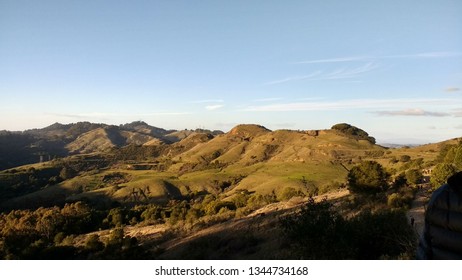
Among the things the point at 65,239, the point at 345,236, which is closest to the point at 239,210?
the point at 65,239

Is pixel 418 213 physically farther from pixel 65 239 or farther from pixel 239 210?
pixel 65 239

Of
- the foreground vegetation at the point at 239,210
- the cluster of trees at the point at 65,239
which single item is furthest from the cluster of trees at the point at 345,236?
the cluster of trees at the point at 65,239

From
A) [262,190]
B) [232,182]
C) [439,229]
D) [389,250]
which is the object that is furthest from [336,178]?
[439,229]

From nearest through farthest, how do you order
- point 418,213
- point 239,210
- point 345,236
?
point 345,236 < point 418,213 < point 239,210

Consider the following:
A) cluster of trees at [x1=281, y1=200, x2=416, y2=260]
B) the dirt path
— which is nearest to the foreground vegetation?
cluster of trees at [x1=281, y1=200, x2=416, y2=260]

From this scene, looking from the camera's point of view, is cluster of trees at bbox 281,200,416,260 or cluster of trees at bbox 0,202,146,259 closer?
cluster of trees at bbox 281,200,416,260

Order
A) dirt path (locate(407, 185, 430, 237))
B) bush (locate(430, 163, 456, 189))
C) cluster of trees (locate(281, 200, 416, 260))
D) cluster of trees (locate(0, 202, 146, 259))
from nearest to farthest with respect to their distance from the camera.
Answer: cluster of trees (locate(281, 200, 416, 260)) → dirt path (locate(407, 185, 430, 237)) → bush (locate(430, 163, 456, 189)) → cluster of trees (locate(0, 202, 146, 259))

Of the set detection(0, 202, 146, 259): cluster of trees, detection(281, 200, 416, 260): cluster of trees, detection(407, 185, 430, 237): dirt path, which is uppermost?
detection(281, 200, 416, 260): cluster of trees

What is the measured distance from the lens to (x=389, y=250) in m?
14.3

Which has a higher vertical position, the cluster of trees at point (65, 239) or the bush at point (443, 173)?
the bush at point (443, 173)

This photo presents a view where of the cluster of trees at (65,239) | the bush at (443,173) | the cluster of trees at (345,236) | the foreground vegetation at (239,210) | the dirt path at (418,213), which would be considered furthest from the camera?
the cluster of trees at (65,239)

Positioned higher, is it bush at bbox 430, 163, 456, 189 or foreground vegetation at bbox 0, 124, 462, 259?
bush at bbox 430, 163, 456, 189

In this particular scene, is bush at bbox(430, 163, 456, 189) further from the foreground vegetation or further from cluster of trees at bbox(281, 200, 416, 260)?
cluster of trees at bbox(281, 200, 416, 260)

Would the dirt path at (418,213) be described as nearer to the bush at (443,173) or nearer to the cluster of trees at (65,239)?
the bush at (443,173)
